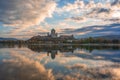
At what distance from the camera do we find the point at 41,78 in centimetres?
1769

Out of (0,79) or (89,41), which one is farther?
(89,41)

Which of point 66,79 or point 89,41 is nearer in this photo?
point 66,79

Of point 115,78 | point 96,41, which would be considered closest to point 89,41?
point 96,41

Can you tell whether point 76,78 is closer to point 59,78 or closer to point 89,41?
point 59,78

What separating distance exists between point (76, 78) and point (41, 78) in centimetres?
262

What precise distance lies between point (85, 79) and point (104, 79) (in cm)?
140

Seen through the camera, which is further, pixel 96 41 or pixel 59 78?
pixel 96 41

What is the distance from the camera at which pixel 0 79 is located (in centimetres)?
1730

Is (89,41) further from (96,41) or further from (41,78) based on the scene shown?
(41,78)

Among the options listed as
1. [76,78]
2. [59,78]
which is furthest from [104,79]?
[59,78]

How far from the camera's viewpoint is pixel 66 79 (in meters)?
17.5

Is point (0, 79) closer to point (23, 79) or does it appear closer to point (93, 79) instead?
point (23, 79)

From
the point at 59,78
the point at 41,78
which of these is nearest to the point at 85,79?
the point at 59,78

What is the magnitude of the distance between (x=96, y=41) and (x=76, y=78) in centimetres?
17781
